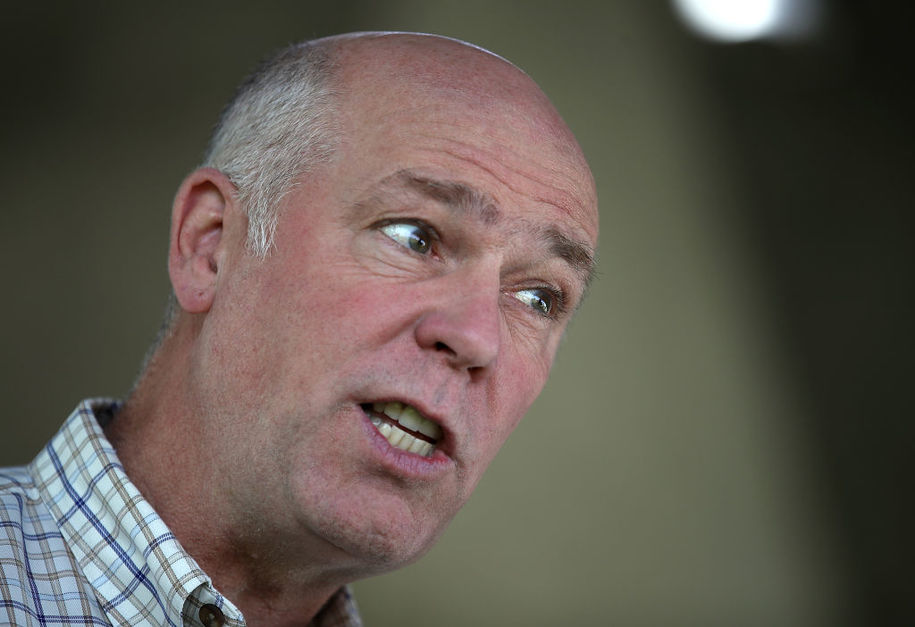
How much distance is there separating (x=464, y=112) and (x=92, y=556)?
923 millimetres

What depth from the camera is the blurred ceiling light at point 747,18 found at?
12.3 ft

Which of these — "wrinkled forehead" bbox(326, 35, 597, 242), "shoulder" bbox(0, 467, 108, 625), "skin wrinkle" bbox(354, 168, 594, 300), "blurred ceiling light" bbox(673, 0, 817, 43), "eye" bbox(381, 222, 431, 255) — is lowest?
"shoulder" bbox(0, 467, 108, 625)

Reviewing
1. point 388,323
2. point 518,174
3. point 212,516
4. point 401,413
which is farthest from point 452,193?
point 212,516

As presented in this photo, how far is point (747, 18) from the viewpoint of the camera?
12.7ft

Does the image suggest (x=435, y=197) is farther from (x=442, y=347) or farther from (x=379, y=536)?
(x=379, y=536)

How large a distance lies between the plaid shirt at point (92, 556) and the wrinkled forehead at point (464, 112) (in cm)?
68

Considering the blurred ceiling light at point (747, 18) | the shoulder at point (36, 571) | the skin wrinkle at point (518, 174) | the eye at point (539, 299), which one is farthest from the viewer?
the blurred ceiling light at point (747, 18)

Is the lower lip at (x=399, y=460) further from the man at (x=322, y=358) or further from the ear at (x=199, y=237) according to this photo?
the ear at (x=199, y=237)

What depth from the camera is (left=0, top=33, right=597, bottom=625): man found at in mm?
1330

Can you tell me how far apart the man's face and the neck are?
0.11ft

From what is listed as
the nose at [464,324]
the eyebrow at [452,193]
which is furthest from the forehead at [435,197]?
the nose at [464,324]

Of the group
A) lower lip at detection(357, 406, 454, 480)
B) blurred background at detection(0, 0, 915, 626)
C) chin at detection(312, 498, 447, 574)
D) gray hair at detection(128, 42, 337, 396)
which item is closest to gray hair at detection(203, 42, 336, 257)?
gray hair at detection(128, 42, 337, 396)

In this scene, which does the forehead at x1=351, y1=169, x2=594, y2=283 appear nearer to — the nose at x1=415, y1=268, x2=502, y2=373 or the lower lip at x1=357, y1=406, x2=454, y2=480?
the nose at x1=415, y1=268, x2=502, y2=373

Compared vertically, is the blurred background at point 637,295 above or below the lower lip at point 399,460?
above
